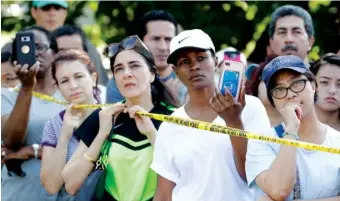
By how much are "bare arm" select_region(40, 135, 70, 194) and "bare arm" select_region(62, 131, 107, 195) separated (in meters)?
0.20

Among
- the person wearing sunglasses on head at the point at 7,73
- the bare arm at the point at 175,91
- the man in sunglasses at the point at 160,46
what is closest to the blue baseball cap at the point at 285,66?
the bare arm at the point at 175,91

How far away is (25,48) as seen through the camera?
7.46 metres

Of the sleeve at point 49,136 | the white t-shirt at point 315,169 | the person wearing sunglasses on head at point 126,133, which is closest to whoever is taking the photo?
the white t-shirt at point 315,169

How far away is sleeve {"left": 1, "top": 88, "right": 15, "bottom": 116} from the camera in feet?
26.2

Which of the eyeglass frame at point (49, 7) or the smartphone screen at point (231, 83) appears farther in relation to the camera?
the eyeglass frame at point (49, 7)

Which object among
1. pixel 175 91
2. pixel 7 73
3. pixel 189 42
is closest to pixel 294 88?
pixel 189 42

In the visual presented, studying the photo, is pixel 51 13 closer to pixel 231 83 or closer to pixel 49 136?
pixel 49 136

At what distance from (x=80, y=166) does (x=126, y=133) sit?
0.37 m

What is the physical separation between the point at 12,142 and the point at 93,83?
2.79 feet

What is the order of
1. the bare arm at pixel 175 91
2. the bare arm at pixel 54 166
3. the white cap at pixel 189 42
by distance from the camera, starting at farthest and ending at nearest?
the bare arm at pixel 175 91 < the bare arm at pixel 54 166 < the white cap at pixel 189 42

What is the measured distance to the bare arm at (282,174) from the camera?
212 inches

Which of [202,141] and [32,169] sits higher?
[202,141]

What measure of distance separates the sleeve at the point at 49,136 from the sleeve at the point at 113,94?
672 millimetres

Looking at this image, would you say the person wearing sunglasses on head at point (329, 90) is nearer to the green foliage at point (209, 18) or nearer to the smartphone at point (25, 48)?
the smartphone at point (25, 48)
